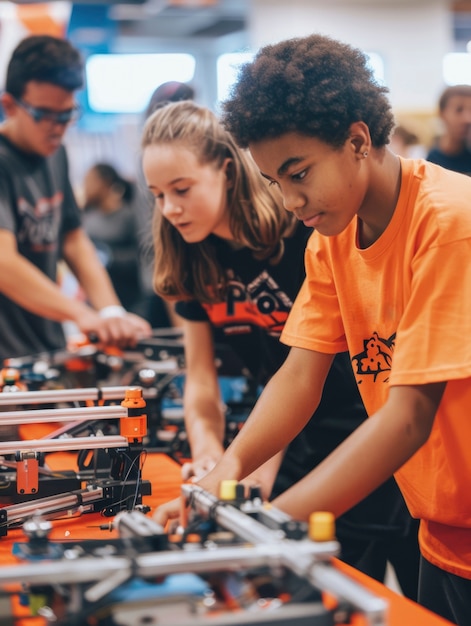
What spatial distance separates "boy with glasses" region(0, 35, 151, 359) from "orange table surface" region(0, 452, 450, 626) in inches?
31.3

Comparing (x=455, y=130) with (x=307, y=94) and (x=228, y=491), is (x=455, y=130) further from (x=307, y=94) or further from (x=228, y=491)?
(x=228, y=491)

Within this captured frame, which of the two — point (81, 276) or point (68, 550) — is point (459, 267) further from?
point (81, 276)

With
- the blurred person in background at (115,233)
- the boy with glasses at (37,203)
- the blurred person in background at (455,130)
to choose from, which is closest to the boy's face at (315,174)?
the boy with glasses at (37,203)

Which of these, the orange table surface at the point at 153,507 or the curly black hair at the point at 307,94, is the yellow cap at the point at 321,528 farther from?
the curly black hair at the point at 307,94

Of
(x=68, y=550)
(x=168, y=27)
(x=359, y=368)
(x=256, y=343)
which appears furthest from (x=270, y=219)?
(x=168, y=27)

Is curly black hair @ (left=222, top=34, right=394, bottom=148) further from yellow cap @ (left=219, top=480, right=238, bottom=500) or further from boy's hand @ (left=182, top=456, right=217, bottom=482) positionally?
boy's hand @ (left=182, top=456, right=217, bottom=482)

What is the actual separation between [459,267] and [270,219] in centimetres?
87

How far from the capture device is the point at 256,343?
248cm

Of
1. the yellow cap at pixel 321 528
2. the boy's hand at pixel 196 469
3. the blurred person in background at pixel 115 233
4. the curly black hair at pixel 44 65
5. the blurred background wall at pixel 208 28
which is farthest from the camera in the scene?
the blurred background wall at pixel 208 28

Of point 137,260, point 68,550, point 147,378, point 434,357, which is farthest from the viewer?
point 137,260

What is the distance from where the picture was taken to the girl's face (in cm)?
221

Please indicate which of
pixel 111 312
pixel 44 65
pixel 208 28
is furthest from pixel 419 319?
pixel 208 28

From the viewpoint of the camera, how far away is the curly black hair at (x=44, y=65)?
3.32 metres

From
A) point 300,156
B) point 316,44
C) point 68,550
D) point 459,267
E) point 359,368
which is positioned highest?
point 316,44
